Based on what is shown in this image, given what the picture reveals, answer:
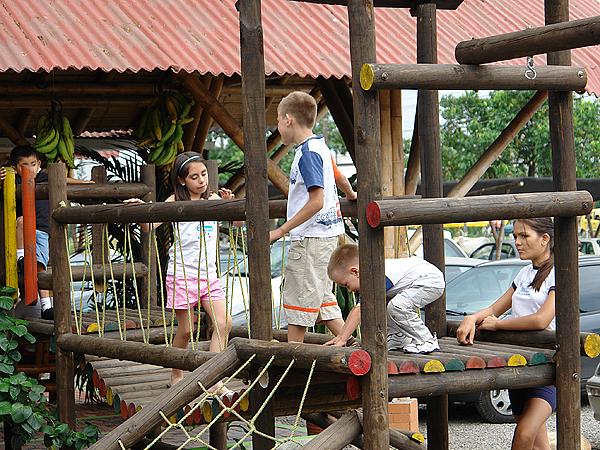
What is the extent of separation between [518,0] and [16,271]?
21.7 feet

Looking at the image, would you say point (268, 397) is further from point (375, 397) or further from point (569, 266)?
point (569, 266)

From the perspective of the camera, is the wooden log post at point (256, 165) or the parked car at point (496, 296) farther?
the parked car at point (496, 296)

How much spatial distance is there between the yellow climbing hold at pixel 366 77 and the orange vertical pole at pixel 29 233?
10.00 feet

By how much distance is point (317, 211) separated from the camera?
18.3 ft

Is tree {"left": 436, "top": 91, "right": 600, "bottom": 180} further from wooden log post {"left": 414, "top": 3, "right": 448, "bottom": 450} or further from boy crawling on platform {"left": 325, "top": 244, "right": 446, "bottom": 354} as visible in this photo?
boy crawling on platform {"left": 325, "top": 244, "right": 446, "bottom": 354}

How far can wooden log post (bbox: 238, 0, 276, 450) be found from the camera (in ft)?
17.7

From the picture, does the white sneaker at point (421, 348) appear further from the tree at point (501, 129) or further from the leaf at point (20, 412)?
the tree at point (501, 129)

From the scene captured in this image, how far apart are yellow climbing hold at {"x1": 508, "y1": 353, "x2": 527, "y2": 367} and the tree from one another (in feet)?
78.4

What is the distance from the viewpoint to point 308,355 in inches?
202

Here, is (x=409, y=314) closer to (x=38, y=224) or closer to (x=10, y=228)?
(x=10, y=228)

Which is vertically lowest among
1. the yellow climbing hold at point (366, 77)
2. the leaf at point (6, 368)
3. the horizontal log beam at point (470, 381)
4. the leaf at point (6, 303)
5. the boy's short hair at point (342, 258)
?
the leaf at point (6, 368)

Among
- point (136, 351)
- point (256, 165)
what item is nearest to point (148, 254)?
point (136, 351)

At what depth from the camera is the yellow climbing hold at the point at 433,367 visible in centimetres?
518

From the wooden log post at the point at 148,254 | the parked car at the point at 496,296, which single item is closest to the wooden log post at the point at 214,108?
the wooden log post at the point at 148,254
